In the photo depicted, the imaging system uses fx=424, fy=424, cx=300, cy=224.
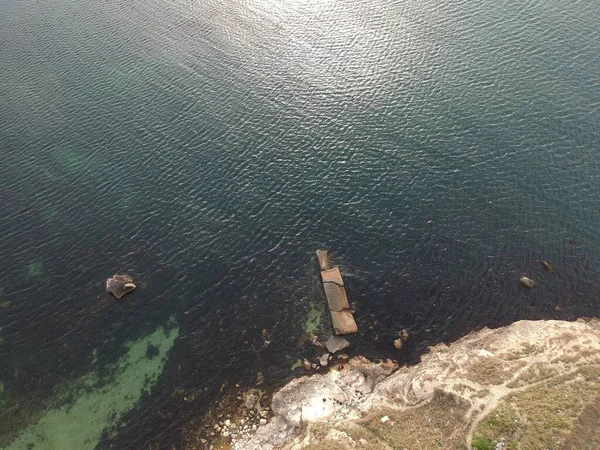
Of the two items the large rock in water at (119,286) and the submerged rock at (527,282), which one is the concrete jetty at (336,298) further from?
the large rock in water at (119,286)

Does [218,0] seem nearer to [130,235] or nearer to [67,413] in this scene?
[130,235]

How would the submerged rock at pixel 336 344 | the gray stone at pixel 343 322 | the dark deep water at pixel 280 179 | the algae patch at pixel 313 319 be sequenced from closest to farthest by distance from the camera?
1. the submerged rock at pixel 336 344
2. the gray stone at pixel 343 322
3. the algae patch at pixel 313 319
4. the dark deep water at pixel 280 179

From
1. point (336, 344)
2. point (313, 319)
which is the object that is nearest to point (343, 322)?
point (336, 344)

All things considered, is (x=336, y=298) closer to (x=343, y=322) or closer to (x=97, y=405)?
(x=343, y=322)

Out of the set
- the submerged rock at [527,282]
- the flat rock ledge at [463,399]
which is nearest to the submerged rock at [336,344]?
the flat rock ledge at [463,399]

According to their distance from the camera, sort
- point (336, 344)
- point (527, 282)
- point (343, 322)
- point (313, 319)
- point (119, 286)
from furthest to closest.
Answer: point (119, 286) → point (527, 282) → point (313, 319) → point (343, 322) → point (336, 344)

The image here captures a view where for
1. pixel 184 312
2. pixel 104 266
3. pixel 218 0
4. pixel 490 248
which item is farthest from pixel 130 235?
pixel 218 0
